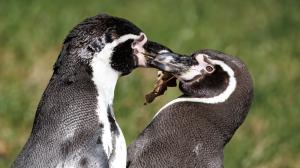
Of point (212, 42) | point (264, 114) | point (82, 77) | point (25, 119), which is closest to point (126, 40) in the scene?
point (82, 77)

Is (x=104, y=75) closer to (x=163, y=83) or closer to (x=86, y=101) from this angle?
(x=86, y=101)

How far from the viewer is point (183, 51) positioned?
9.98 metres

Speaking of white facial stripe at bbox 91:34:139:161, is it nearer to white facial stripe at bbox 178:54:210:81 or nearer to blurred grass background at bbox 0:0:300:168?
white facial stripe at bbox 178:54:210:81

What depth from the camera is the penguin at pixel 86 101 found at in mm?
5844

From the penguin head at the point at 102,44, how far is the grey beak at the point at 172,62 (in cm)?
14

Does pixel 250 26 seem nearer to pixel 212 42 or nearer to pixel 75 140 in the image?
pixel 212 42

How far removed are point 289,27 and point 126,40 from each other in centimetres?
509

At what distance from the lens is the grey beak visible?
6398 mm

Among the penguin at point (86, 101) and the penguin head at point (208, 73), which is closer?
the penguin at point (86, 101)

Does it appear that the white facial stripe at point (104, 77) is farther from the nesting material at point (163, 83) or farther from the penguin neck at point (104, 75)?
the nesting material at point (163, 83)

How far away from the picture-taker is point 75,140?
5867 millimetres

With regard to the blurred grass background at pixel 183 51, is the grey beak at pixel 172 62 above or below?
above

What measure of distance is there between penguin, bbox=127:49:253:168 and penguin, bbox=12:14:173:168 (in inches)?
7.2

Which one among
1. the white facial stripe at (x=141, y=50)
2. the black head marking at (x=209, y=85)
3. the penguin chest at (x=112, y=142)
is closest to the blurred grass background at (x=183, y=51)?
the black head marking at (x=209, y=85)
